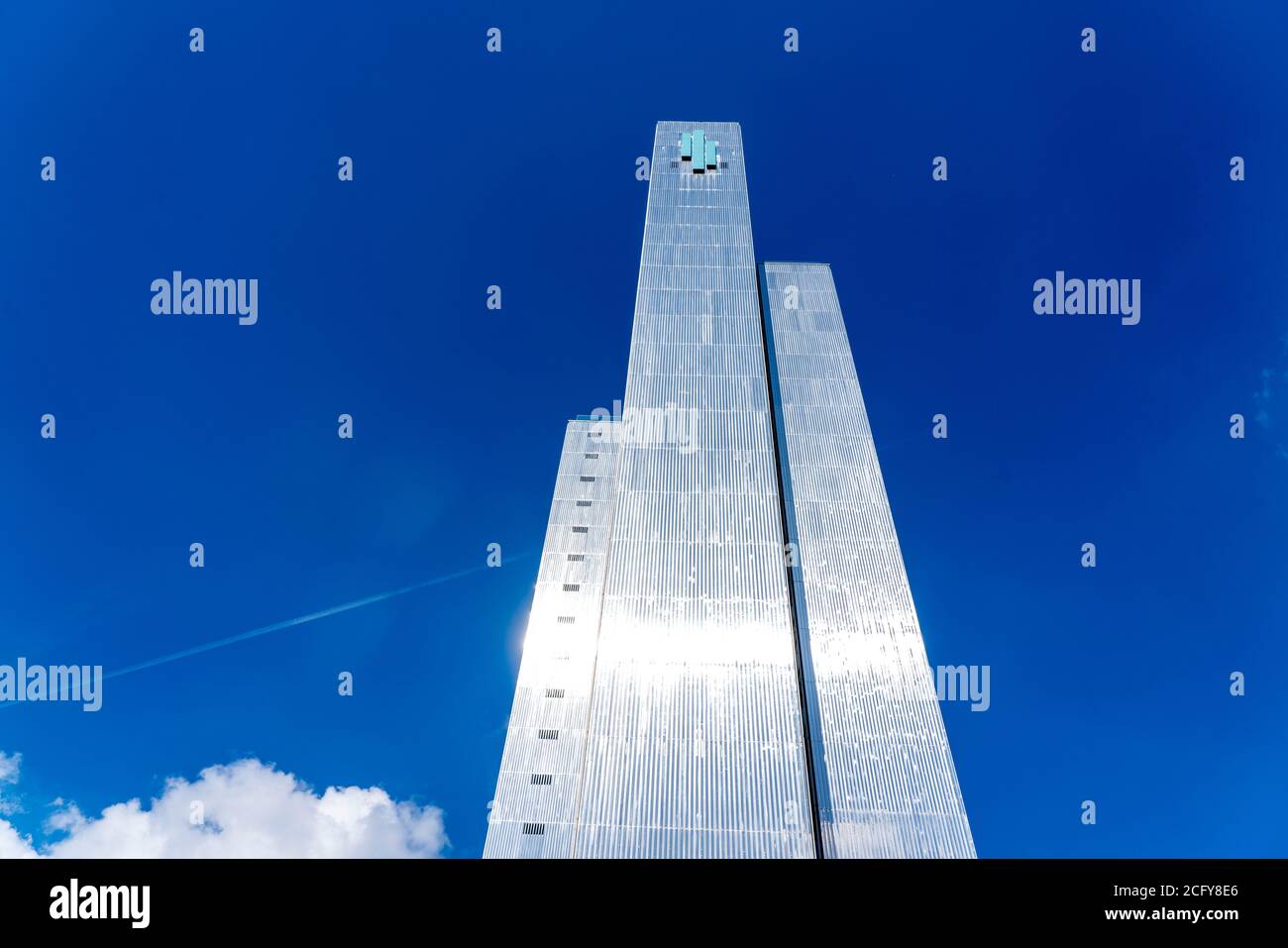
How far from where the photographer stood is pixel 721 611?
1196 inches

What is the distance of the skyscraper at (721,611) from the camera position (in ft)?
85.6

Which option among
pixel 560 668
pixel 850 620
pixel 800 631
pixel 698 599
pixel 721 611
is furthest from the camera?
pixel 560 668

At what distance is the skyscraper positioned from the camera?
2609 centimetres

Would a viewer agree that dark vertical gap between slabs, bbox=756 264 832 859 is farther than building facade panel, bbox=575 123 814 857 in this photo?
Yes
